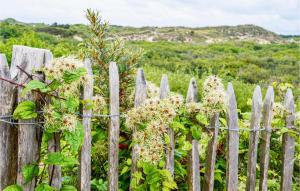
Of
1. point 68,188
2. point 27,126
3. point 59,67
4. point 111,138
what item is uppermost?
point 59,67

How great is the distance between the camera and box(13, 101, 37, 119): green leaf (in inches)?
90.2

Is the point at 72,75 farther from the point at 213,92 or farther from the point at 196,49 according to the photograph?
the point at 196,49

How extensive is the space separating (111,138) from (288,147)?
158cm

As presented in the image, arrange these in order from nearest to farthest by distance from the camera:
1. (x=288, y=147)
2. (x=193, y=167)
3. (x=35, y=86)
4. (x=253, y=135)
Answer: (x=35, y=86) → (x=193, y=167) → (x=253, y=135) → (x=288, y=147)

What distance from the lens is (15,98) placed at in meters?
2.41

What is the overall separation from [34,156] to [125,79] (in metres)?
0.83

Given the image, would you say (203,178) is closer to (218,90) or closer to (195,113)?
(195,113)

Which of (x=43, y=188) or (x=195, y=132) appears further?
(x=195, y=132)

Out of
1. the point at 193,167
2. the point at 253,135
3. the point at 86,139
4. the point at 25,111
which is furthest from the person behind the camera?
the point at 253,135

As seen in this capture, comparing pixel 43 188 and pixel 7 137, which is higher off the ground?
pixel 7 137

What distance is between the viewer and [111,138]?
2.72 m

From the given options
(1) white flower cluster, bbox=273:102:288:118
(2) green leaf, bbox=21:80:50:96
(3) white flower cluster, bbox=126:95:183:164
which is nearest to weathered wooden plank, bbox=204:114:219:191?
(3) white flower cluster, bbox=126:95:183:164

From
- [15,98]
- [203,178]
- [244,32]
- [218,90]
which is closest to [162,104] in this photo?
[218,90]

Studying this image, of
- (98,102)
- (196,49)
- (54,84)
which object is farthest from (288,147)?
(196,49)
